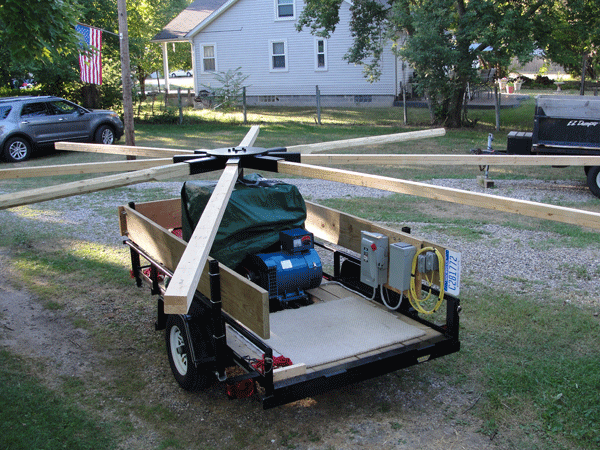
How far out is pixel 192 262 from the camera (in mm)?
2861

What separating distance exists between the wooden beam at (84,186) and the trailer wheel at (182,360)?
1.24 m

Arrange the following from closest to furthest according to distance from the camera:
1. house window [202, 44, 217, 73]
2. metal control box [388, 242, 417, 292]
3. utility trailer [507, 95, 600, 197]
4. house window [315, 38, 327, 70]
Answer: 1. metal control box [388, 242, 417, 292]
2. utility trailer [507, 95, 600, 197]
3. house window [315, 38, 327, 70]
4. house window [202, 44, 217, 73]

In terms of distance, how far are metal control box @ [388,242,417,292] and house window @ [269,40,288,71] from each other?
2607cm

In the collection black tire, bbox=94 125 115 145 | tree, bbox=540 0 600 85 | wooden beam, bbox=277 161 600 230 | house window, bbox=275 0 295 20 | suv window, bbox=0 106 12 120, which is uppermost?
house window, bbox=275 0 295 20

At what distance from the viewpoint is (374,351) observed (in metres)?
4.54

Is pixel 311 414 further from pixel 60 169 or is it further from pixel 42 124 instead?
pixel 42 124

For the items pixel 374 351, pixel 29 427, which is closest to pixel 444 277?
pixel 374 351

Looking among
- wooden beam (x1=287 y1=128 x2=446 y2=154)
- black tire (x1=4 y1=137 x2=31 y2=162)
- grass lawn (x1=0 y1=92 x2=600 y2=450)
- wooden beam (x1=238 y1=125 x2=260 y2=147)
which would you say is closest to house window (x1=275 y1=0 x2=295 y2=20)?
black tire (x1=4 y1=137 x2=31 y2=162)

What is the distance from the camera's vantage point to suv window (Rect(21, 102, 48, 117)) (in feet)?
55.5

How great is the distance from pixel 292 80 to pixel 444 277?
86.5ft

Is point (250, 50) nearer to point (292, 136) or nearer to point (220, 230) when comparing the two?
point (292, 136)

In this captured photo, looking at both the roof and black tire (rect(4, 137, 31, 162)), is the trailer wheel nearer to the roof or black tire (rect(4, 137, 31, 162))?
black tire (rect(4, 137, 31, 162))

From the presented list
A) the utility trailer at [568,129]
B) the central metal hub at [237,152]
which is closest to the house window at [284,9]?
the utility trailer at [568,129]

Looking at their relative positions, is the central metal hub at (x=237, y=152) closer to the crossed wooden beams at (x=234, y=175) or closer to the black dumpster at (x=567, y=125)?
the crossed wooden beams at (x=234, y=175)
